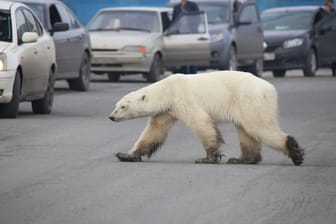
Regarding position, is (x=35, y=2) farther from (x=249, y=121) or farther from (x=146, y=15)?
(x=249, y=121)

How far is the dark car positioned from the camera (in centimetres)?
3019

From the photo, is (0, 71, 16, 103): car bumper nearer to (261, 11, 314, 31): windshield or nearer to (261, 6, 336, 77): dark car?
(261, 6, 336, 77): dark car

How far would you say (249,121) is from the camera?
11.6m

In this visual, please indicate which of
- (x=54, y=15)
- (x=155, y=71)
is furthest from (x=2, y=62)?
(x=155, y=71)

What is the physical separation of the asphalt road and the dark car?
13661 millimetres

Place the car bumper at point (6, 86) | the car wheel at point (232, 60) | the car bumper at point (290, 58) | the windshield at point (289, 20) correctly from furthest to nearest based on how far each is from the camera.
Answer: the windshield at point (289, 20) → the car bumper at point (290, 58) → the car wheel at point (232, 60) → the car bumper at point (6, 86)

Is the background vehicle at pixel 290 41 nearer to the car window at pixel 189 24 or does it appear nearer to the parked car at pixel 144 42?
the car window at pixel 189 24

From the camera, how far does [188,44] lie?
88.5 feet

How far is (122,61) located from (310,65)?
623 cm

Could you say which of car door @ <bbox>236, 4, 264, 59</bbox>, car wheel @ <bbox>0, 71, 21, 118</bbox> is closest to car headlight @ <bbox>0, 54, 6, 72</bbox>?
car wheel @ <bbox>0, 71, 21, 118</bbox>

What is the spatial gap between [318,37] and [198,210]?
22.6 metres

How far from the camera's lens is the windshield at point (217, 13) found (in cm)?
2856

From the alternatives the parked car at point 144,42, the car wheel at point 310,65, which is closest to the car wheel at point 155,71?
the parked car at point 144,42

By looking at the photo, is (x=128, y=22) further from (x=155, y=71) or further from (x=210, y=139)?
(x=210, y=139)
